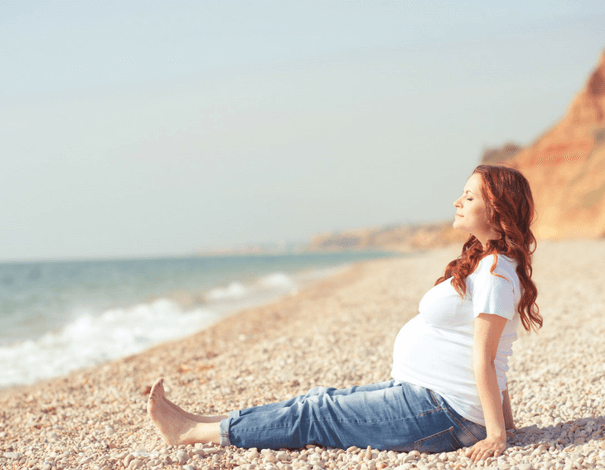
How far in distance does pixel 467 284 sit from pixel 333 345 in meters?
3.80

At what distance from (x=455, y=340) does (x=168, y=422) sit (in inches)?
76.8

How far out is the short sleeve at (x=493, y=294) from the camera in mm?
2596

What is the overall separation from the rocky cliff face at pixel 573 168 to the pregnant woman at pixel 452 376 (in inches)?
1298

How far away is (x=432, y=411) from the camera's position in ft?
9.53

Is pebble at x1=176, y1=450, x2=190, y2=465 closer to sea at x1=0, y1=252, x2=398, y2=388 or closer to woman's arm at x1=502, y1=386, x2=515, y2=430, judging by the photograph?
woman's arm at x1=502, y1=386, x2=515, y2=430

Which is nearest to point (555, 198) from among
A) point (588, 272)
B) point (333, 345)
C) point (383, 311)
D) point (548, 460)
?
point (588, 272)

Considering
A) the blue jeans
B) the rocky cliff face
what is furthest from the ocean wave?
the rocky cliff face

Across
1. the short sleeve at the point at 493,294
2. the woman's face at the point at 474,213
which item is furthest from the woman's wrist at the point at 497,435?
the woman's face at the point at 474,213

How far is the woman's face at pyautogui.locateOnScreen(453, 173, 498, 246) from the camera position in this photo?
279 cm

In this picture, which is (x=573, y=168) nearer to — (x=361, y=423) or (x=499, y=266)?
(x=499, y=266)

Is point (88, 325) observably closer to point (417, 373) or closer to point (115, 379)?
point (115, 379)

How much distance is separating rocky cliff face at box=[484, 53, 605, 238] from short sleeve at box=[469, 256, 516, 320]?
109ft

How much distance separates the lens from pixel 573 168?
38031 millimetres

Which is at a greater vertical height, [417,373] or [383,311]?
[417,373]
